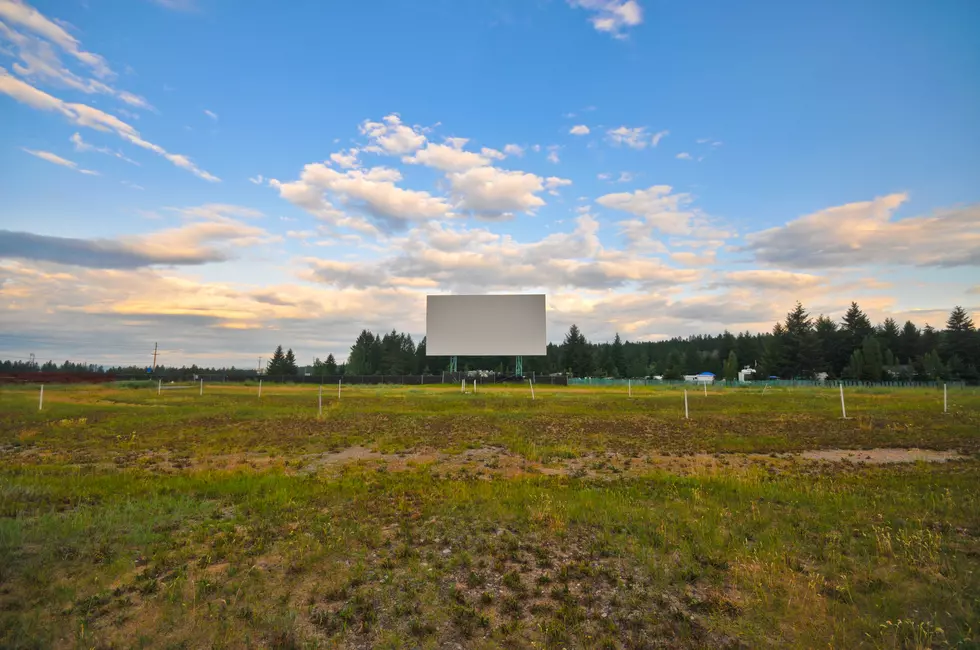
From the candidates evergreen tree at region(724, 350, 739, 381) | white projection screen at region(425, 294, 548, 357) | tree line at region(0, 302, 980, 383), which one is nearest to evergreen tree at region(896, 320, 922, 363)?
tree line at region(0, 302, 980, 383)

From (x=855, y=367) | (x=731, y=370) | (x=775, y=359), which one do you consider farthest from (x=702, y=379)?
(x=855, y=367)

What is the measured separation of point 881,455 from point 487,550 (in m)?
16.7

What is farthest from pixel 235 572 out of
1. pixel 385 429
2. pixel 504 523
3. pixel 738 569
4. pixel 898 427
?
pixel 898 427

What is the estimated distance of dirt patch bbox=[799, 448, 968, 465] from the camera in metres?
15.7

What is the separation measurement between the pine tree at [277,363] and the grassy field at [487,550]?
115 meters

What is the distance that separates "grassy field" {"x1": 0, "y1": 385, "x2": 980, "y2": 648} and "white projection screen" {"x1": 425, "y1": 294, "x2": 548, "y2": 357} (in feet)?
215

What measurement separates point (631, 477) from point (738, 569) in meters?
6.33

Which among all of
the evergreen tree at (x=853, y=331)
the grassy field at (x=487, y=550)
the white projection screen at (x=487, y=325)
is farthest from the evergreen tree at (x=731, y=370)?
the grassy field at (x=487, y=550)

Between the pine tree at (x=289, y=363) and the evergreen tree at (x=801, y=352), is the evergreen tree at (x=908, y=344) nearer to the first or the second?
the evergreen tree at (x=801, y=352)

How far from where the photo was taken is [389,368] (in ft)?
408

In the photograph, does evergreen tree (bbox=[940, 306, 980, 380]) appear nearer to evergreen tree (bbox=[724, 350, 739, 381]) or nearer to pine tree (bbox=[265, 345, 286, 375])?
evergreen tree (bbox=[724, 350, 739, 381])

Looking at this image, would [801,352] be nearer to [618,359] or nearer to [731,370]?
[731,370]

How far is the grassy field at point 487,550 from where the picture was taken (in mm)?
5465

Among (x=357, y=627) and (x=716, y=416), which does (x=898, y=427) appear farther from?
(x=357, y=627)
